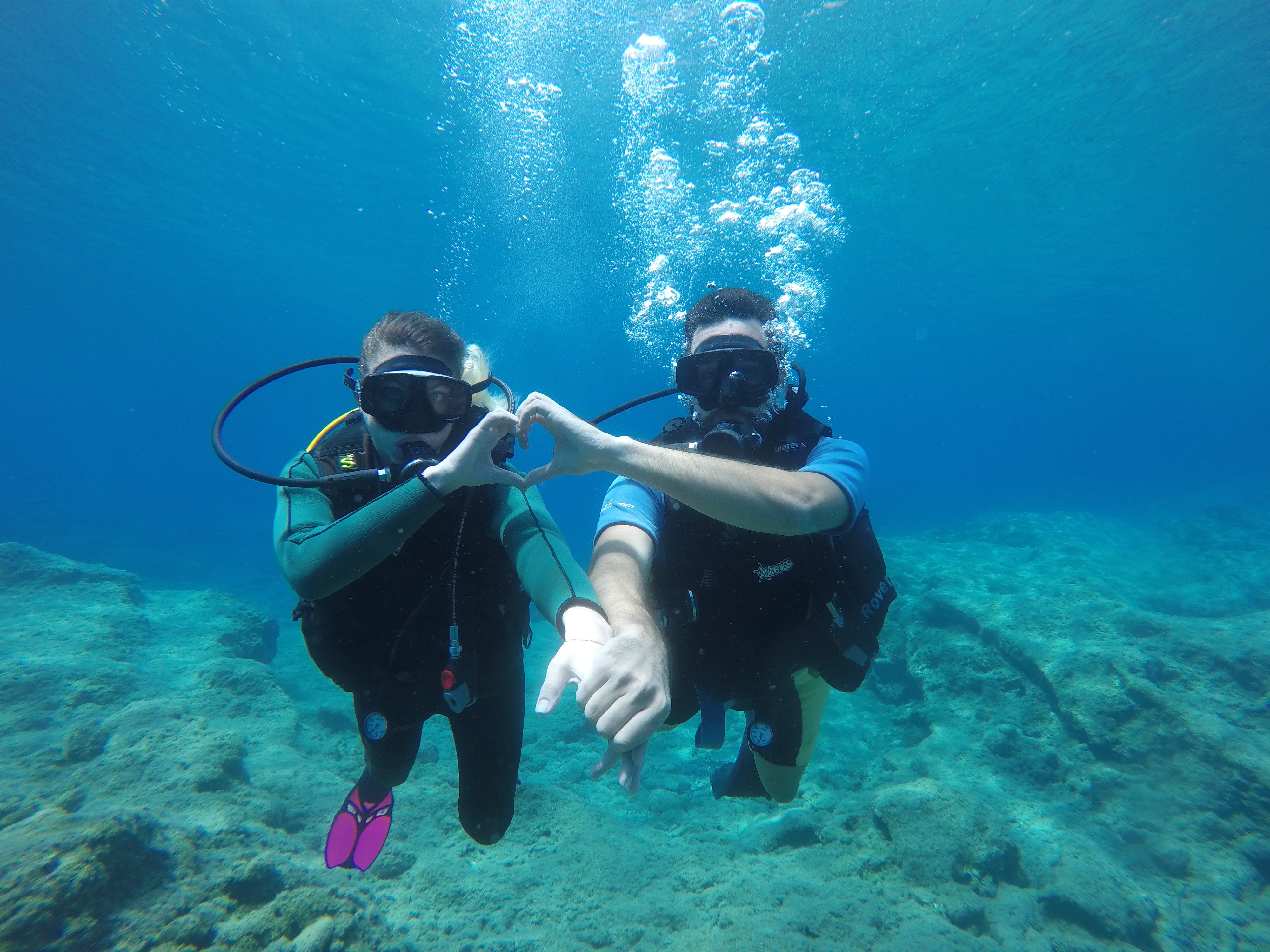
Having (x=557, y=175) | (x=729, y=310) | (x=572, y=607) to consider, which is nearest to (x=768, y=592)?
(x=572, y=607)

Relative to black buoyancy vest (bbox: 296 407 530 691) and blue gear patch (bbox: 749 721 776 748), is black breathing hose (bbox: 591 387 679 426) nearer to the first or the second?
black buoyancy vest (bbox: 296 407 530 691)

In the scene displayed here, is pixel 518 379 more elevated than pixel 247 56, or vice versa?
pixel 518 379

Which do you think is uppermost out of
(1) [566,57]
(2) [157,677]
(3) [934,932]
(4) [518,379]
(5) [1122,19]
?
(4) [518,379]

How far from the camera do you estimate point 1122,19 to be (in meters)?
14.5

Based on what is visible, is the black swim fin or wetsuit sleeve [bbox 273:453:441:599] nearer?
wetsuit sleeve [bbox 273:453:441:599]

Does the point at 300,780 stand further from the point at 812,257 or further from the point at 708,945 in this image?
the point at 812,257

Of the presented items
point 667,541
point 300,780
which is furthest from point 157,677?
point 667,541

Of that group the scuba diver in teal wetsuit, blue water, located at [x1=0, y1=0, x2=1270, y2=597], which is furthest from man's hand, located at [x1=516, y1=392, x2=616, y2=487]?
blue water, located at [x1=0, y1=0, x2=1270, y2=597]

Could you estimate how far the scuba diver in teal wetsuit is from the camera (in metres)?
2.26

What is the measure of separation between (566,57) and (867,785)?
63.0 feet

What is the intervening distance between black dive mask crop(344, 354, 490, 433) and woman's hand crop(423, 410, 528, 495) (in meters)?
0.62

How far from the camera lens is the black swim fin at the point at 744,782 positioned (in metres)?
3.92

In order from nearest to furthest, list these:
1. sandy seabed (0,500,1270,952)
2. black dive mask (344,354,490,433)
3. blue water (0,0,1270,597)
Result: 1. black dive mask (344,354,490,433)
2. sandy seabed (0,500,1270,952)
3. blue water (0,0,1270,597)

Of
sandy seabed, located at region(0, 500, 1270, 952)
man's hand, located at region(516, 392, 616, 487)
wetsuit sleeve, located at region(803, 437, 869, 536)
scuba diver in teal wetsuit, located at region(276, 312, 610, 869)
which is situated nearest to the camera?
man's hand, located at region(516, 392, 616, 487)
